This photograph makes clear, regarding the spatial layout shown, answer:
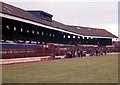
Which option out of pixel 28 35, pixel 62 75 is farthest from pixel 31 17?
pixel 62 75

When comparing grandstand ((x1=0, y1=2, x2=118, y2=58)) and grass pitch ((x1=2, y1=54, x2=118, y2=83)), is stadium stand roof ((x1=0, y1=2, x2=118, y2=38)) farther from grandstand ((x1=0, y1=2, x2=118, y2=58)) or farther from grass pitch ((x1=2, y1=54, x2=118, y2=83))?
grass pitch ((x1=2, y1=54, x2=118, y2=83))

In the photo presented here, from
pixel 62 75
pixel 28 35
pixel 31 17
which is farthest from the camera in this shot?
pixel 31 17

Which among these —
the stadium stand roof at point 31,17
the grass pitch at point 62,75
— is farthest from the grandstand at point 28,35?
the grass pitch at point 62,75

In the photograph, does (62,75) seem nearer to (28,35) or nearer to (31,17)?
(28,35)

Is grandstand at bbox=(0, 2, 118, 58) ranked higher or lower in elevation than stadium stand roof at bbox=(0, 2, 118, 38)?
lower

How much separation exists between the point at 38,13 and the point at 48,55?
39.2ft

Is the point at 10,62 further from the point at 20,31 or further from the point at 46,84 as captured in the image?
the point at 46,84

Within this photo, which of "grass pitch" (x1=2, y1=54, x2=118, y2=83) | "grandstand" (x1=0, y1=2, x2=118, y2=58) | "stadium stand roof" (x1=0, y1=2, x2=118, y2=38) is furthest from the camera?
"stadium stand roof" (x1=0, y1=2, x2=118, y2=38)

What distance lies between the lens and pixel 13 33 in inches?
1518

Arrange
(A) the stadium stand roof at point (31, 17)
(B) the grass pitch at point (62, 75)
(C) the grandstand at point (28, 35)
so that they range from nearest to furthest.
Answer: (B) the grass pitch at point (62, 75)
(C) the grandstand at point (28, 35)
(A) the stadium stand roof at point (31, 17)

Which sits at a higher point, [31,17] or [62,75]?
[31,17]

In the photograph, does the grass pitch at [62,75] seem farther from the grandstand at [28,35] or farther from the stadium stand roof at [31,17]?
the stadium stand roof at [31,17]

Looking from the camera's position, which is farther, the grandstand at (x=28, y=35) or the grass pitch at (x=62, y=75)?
the grandstand at (x=28, y=35)

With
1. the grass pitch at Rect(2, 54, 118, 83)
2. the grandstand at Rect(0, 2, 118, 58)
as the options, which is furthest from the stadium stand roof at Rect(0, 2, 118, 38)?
the grass pitch at Rect(2, 54, 118, 83)
